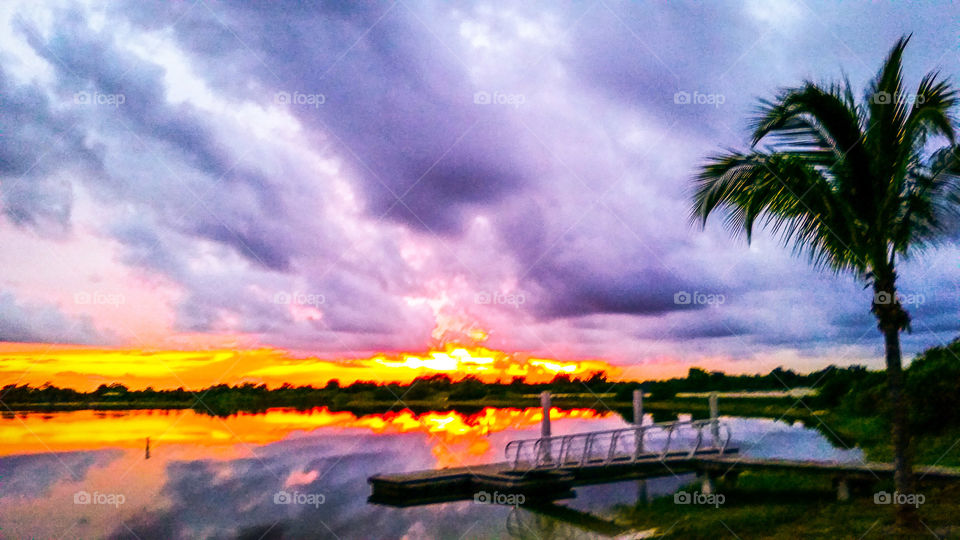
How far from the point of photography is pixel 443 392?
78125 millimetres

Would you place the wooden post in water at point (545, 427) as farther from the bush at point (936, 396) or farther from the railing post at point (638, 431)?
the bush at point (936, 396)

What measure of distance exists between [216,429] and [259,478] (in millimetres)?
29167

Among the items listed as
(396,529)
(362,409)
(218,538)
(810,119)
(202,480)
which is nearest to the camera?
(810,119)

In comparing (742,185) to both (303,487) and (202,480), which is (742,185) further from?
(202,480)

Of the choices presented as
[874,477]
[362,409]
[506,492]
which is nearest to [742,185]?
[874,477]

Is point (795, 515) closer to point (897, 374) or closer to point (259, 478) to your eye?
point (897, 374)

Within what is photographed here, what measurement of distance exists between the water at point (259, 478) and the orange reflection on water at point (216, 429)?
0.59 feet

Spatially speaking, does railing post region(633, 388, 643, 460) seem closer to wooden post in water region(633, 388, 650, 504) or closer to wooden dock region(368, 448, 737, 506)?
wooden post in water region(633, 388, 650, 504)

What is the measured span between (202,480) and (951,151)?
1086 inches

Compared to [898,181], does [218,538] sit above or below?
below

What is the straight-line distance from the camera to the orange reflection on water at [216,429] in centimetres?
3844

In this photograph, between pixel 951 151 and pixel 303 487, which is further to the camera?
pixel 303 487

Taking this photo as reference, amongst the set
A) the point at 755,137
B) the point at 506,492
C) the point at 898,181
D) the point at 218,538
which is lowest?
the point at 218,538

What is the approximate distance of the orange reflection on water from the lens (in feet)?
126
